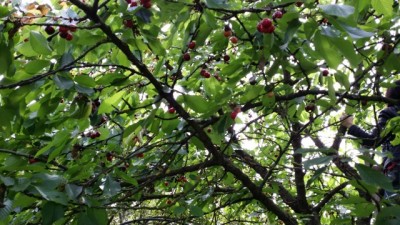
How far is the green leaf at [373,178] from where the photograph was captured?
1205 mm

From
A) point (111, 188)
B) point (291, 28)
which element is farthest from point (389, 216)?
point (111, 188)

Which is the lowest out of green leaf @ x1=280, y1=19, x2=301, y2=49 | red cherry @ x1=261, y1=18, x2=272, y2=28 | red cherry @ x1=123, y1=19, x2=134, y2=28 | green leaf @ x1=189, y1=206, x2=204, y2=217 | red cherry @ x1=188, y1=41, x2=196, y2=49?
green leaf @ x1=189, y1=206, x2=204, y2=217

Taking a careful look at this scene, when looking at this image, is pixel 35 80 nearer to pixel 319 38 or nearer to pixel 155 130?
pixel 155 130

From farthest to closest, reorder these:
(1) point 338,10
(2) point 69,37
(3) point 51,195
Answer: (2) point 69,37 < (3) point 51,195 < (1) point 338,10

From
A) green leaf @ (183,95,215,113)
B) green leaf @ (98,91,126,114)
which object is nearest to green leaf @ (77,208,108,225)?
green leaf @ (98,91,126,114)

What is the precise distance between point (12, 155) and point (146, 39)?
784mm

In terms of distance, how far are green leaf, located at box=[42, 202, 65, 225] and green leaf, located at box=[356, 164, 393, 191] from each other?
0.97 metres

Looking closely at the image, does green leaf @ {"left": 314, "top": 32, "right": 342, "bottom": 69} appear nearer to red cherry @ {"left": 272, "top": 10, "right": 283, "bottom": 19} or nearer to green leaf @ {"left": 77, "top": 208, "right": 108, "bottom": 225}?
red cherry @ {"left": 272, "top": 10, "right": 283, "bottom": 19}

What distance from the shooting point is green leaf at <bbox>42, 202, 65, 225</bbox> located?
140 centimetres

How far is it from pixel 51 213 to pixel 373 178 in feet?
3.41

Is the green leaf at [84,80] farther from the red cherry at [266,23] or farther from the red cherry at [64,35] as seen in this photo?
the red cherry at [266,23]

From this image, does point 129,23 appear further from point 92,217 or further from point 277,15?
point 92,217

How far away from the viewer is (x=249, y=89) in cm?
166

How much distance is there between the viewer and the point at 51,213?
4.61 feet
